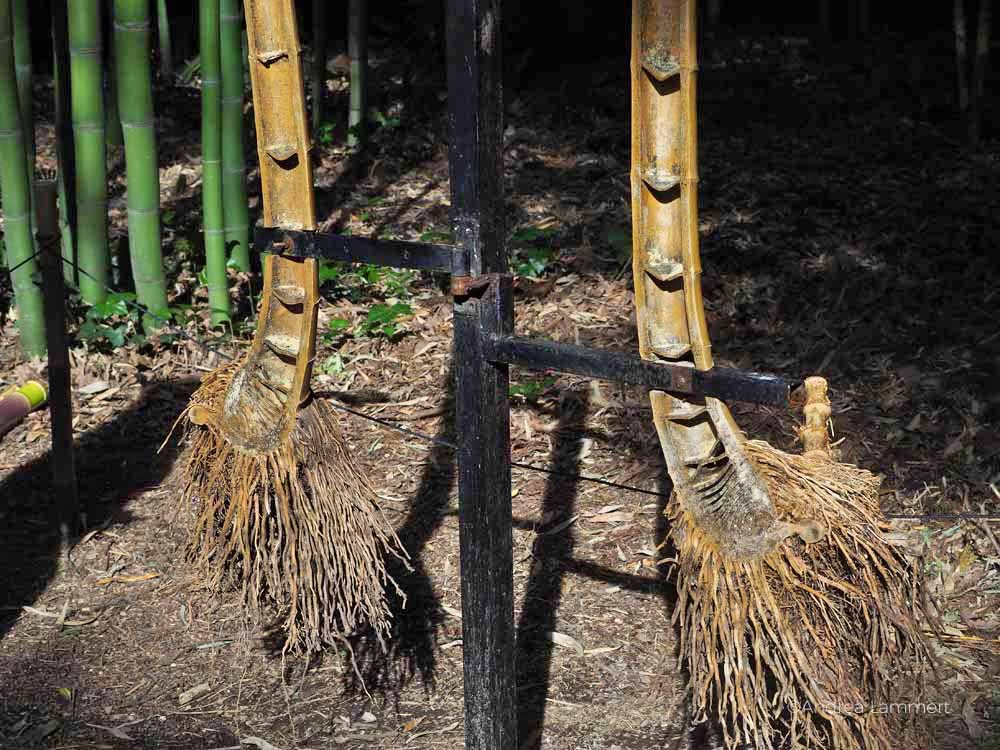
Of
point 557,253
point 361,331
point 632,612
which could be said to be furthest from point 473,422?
point 557,253

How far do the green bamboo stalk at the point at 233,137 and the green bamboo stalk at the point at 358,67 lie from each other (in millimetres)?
1945

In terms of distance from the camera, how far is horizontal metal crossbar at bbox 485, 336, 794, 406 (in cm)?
188

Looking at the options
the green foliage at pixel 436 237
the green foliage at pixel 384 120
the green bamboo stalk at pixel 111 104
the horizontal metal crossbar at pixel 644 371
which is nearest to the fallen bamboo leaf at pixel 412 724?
the horizontal metal crossbar at pixel 644 371

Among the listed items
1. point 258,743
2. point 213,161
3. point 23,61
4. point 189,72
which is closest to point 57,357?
point 258,743

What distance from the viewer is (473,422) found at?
7.17 feet

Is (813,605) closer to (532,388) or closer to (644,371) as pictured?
(644,371)

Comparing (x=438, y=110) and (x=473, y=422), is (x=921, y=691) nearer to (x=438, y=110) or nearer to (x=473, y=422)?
(x=473, y=422)

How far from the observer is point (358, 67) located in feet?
23.3

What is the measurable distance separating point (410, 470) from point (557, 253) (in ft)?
5.71

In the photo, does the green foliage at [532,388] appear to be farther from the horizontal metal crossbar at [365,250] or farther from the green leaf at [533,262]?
the horizontal metal crossbar at [365,250]

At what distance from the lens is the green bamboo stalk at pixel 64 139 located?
15.5ft

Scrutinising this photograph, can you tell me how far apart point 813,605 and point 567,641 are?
116cm

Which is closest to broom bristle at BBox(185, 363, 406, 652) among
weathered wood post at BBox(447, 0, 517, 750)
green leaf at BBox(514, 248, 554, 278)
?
weathered wood post at BBox(447, 0, 517, 750)

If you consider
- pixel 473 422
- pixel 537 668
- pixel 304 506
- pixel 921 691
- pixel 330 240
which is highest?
pixel 330 240
